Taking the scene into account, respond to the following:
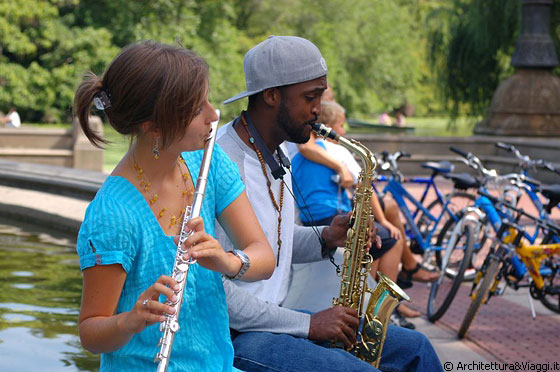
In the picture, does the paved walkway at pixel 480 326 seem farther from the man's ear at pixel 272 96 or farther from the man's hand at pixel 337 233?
the man's ear at pixel 272 96

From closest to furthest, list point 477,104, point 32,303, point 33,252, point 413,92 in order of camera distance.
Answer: point 32,303 → point 33,252 → point 477,104 → point 413,92

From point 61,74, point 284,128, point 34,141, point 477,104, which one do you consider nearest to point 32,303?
point 284,128

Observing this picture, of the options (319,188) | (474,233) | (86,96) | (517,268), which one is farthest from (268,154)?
(474,233)

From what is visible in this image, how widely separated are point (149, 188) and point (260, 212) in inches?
35.6

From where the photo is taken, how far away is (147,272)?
231cm

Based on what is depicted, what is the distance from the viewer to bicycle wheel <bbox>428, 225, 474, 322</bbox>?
6.58 meters

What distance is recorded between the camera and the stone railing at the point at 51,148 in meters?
17.1

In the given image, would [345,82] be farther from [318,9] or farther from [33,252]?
[33,252]

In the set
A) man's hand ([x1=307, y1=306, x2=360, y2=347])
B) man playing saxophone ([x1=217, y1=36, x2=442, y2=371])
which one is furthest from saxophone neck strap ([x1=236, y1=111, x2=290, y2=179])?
man's hand ([x1=307, y1=306, x2=360, y2=347])

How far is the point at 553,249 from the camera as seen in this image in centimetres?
654

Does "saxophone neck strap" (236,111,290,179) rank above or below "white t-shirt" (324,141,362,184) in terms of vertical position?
above

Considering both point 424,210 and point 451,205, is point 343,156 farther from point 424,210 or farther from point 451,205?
point 451,205

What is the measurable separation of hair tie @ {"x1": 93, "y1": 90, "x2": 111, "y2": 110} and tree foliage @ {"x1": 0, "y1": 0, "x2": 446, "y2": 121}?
3243 centimetres

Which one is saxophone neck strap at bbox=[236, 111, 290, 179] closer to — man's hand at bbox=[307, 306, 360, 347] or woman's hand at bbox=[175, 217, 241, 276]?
man's hand at bbox=[307, 306, 360, 347]
